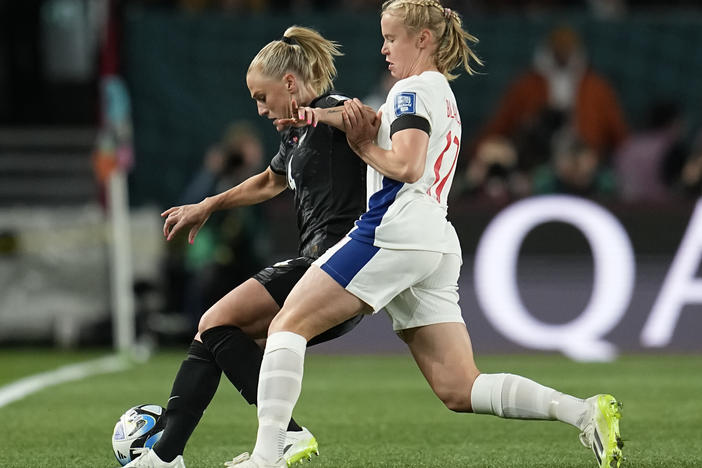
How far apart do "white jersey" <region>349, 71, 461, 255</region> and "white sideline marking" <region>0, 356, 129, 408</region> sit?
454cm

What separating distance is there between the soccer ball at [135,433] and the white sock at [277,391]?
0.82 m

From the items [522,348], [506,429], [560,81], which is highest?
[560,81]

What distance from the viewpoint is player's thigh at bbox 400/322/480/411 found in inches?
212

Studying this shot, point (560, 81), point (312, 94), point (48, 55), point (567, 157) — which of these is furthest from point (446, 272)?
point (48, 55)

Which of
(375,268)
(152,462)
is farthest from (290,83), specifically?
(152,462)

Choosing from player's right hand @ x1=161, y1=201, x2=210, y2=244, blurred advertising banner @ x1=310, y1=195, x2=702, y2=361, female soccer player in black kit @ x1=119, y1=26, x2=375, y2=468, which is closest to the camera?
female soccer player in black kit @ x1=119, y1=26, x2=375, y2=468

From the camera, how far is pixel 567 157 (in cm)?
1348

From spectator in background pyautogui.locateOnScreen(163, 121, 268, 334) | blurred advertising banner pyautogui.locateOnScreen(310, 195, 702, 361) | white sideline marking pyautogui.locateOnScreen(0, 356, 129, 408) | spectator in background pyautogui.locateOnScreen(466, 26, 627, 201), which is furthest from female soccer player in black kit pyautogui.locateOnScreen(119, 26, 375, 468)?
spectator in background pyautogui.locateOnScreen(466, 26, 627, 201)

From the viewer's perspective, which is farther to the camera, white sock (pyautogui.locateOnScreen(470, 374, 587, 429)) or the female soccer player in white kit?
white sock (pyautogui.locateOnScreen(470, 374, 587, 429))

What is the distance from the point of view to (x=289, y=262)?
5664 mm

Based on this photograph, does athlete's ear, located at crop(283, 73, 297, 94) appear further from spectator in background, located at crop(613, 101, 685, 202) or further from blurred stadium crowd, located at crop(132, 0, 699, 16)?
blurred stadium crowd, located at crop(132, 0, 699, 16)

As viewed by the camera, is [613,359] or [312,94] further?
[613,359]

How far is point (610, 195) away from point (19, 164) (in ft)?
24.2

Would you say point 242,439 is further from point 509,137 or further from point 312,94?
point 509,137
